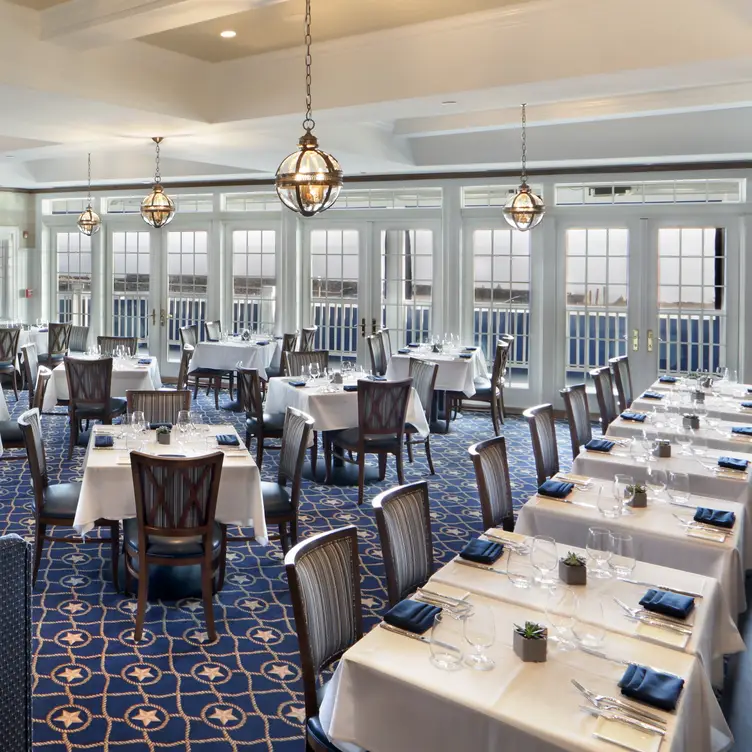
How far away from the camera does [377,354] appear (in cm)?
1016

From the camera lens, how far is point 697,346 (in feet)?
32.4

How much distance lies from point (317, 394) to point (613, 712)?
5.18 m

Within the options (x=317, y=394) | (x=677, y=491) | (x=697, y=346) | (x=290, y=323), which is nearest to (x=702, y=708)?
(x=677, y=491)

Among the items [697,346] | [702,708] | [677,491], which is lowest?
[702,708]

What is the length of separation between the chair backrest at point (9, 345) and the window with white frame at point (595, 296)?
24.7ft

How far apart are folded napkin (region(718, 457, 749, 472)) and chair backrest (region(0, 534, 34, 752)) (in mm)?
3968

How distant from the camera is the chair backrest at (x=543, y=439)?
4.93m

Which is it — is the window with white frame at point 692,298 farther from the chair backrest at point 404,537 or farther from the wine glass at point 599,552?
the wine glass at point 599,552

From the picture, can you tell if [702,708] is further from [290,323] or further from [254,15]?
[290,323]

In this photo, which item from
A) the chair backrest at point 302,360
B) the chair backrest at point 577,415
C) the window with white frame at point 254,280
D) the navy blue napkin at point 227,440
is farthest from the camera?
the window with white frame at point 254,280

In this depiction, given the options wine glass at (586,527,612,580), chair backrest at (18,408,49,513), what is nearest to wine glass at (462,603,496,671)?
A: wine glass at (586,527,612,580)

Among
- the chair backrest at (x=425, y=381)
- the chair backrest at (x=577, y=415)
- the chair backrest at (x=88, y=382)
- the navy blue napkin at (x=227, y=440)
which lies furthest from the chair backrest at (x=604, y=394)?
the chair backrest at (x=88, y=382)

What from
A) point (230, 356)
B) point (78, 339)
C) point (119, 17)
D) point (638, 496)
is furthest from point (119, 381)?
point (638, 496)

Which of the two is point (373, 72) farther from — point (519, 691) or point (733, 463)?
point (519, 691)
